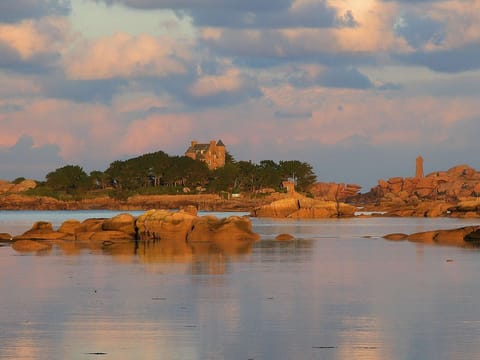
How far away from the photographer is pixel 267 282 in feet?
114

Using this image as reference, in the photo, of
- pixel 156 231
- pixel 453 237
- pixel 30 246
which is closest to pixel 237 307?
pixel 30 246

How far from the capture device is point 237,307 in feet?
88.5

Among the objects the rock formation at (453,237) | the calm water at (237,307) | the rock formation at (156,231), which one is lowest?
the calm water at (237,307)

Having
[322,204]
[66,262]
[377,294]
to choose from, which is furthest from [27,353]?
[322,204]

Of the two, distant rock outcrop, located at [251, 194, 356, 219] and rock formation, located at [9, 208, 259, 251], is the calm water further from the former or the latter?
distant rock outcrop, located at [251, 194, 356, 219]

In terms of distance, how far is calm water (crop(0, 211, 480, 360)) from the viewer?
19.9m

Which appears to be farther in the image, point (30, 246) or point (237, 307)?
point (30, 246)

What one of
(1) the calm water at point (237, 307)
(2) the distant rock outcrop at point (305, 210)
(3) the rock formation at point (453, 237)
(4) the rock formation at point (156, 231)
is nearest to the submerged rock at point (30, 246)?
(4) the rock formation at point (156, 231)

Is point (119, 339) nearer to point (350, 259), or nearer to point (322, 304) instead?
point (322, 304)

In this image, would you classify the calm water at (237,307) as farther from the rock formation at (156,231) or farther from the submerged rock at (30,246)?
the rock formation at (156,231)

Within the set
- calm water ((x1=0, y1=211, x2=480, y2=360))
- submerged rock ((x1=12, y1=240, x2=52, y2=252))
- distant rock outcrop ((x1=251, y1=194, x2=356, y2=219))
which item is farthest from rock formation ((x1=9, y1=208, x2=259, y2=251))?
distant rock outcrop ((x1=251, y1=194, x2=356, y2=219))

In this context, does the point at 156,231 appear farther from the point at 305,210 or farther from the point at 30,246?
the point at 305,210

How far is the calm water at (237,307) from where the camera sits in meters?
19.9

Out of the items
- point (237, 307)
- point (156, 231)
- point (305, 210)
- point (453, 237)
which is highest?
point (305, 210)
